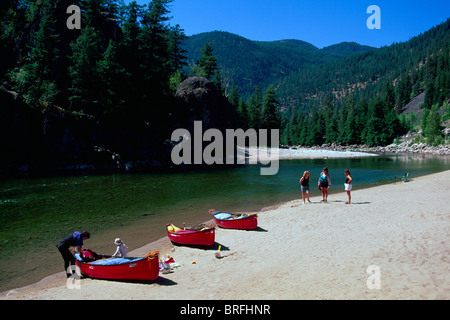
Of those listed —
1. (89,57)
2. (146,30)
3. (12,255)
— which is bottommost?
(12,255)

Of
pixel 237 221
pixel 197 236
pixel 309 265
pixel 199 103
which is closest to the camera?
pixel 309 265

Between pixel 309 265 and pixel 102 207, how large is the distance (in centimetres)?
1794

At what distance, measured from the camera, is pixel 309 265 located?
9.96m

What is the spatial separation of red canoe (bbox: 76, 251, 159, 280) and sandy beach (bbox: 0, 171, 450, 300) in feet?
0.89

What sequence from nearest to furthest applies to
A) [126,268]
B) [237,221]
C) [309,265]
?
[126,268], [309,265], [237,221]

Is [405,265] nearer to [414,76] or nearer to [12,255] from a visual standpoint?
[12,255]

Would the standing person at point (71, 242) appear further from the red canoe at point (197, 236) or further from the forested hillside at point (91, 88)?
the forested hillside at point (91, 88)

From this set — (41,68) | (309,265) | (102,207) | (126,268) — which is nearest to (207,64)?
(41,68)

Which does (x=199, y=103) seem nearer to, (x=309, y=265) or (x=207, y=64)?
(x=207, y=64)

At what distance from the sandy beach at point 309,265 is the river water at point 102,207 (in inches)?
82.4

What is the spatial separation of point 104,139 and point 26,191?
2393 cm

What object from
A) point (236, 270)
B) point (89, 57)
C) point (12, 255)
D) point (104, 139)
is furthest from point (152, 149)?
point (236, 270)
